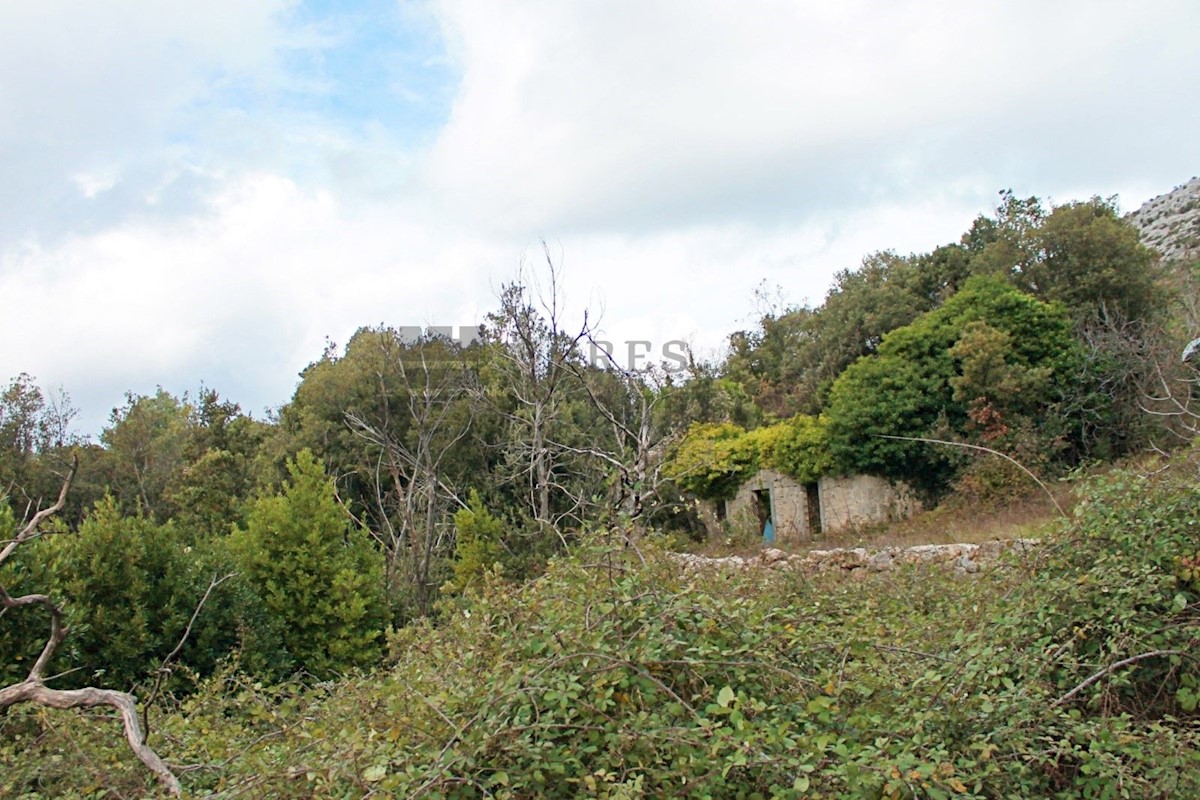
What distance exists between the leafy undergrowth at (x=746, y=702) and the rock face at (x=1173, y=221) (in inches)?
848

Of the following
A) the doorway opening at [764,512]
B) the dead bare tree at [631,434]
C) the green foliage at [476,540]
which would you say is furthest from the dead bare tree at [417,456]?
the doorway opening at [764,512]

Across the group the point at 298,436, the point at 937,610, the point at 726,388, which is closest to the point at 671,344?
the point at 726,388

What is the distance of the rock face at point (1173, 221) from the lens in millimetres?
25047

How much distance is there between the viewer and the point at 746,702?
2742mm

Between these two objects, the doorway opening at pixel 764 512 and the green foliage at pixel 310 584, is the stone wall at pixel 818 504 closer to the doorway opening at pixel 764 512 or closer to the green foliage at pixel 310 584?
the doorway opening at pixel 764 512

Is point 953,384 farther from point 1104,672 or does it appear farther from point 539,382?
point 1104,672

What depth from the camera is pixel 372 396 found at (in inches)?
771

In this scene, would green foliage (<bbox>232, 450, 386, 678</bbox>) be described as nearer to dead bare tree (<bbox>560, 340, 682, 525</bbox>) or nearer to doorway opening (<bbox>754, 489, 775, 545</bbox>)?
dead bare tree (<bbox>560, 340, 682, 525</bbox>)

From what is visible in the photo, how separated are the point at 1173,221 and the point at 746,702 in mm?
31803

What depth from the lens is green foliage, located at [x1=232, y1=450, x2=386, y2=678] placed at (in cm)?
817

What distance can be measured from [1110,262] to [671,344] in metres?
8.17

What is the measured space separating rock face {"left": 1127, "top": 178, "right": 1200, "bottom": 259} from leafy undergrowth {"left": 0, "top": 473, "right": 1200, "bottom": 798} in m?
21.5

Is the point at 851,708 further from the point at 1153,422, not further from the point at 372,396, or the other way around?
the point at 372,396

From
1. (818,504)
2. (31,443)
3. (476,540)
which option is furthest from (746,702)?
(31,443)
